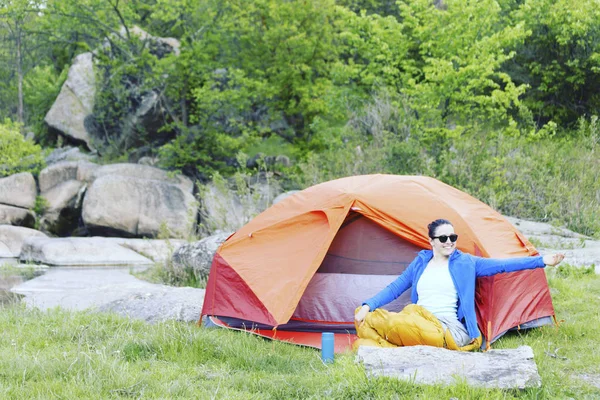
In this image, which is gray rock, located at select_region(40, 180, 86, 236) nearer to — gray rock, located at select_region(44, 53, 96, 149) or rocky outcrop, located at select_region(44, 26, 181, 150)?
rocky outcrop, located at select_region(44, 26, 181, 150)

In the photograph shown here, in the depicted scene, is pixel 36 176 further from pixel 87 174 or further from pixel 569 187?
pixel 569 187

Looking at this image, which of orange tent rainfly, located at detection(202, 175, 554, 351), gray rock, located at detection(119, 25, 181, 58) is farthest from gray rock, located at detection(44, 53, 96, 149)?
orange tent rainfly, located at detection(202, 175, 554, 351)

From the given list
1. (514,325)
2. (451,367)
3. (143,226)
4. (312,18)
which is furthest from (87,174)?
(451,367)

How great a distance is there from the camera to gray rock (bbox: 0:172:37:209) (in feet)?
64.3

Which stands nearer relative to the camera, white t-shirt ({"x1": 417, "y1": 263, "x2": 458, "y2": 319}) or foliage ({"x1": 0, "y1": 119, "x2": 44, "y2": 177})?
white t-shirt ({"x1": 417, "y1": 263, "x2": 458, "y2": 319})

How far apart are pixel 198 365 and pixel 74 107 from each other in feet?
80.3

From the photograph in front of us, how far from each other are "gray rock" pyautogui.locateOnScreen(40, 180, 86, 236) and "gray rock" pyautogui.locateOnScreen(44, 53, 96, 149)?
675 cm

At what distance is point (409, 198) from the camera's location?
22.1ft

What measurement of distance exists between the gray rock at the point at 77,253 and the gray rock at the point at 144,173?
4902 millimetres

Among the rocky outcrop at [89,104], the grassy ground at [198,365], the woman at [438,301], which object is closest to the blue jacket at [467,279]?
the woman at [438,301]

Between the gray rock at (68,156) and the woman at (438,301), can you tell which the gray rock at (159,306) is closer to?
the woman at (438,301)

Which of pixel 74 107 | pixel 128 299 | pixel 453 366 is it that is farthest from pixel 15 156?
pixel 453 366

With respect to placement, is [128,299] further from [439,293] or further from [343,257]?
[439,293]

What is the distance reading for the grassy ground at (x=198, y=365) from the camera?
12.8 ft
